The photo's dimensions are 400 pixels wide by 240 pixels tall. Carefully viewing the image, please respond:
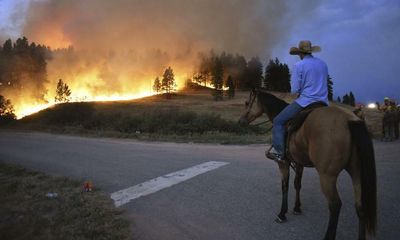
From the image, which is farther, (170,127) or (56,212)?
(170,127)

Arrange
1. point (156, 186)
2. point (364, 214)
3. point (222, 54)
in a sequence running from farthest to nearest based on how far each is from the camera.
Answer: point (222, 54) < point (156, 186) < point (364, 214)

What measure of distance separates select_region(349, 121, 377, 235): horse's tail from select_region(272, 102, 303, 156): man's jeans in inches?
53.3

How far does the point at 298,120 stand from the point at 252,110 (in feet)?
5.63

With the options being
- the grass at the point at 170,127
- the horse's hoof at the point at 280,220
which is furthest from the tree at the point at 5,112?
the horse's hoof at the point at 280,220

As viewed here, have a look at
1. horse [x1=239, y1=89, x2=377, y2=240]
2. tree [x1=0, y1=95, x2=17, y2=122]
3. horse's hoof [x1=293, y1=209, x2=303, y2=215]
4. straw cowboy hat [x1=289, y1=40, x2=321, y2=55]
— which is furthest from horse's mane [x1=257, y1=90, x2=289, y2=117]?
tree [x1=0, y1=95, x2=17, y2=122]

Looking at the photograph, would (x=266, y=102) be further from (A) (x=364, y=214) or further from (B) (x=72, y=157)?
(B) (x=72, y=157)

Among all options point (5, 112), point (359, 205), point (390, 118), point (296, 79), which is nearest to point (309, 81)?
point (296, 79)

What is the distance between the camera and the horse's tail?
16.9ft

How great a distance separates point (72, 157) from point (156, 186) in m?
7.15

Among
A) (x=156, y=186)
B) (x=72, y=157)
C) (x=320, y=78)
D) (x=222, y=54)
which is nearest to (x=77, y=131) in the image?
(x=72, y=157)

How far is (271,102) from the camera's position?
24.1 feet

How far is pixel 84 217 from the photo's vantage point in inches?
283

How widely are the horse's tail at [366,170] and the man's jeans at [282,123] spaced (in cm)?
135

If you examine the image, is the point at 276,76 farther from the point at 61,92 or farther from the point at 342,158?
the point at 342,158
